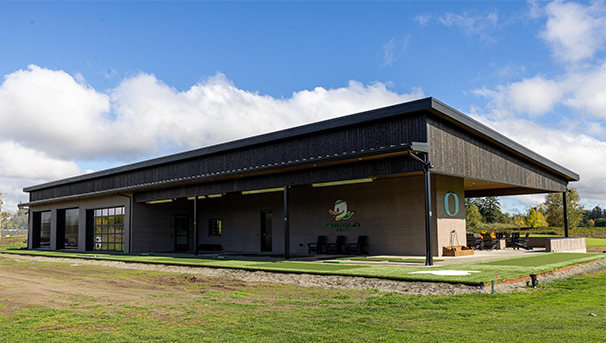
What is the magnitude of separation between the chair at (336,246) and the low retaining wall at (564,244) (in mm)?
9386

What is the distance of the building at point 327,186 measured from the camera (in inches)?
669

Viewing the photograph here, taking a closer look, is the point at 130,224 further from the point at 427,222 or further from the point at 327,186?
the point at 427,222

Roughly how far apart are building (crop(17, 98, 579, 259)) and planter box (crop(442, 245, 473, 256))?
408 millimetres

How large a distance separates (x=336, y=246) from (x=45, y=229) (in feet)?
94.9

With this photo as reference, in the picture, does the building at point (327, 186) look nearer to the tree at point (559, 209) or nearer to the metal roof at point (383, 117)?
the metal roof at point (383, 117)

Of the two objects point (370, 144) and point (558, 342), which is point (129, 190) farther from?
point (558, 342)

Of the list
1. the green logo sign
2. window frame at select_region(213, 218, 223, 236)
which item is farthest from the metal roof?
window frame at select_region(213, 218, 223, 236)

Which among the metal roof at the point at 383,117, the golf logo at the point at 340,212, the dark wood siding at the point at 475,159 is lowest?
the golf logo at the point at 340,212

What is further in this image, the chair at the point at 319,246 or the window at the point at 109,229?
the window at the point at 109,229

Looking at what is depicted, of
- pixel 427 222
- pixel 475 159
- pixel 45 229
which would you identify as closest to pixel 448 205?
pixel 475 159

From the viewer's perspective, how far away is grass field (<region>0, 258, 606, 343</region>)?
599 cm

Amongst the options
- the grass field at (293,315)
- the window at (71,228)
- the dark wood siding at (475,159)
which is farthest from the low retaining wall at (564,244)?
the window at (71,228)

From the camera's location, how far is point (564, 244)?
22922 mm

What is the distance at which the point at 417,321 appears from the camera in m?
6.80
